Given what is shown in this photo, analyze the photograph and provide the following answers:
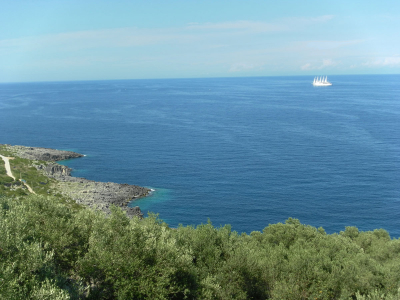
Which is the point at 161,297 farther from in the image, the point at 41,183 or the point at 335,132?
the point at 335,132

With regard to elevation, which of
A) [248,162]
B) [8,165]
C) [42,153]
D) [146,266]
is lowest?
[248,162]

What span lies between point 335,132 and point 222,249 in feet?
412

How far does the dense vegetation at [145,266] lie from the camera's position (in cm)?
2209

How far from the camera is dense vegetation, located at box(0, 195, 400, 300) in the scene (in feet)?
72.5

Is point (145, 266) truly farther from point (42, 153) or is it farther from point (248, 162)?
point (42, 153)

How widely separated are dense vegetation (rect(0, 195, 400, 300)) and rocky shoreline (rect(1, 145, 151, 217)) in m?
40.6

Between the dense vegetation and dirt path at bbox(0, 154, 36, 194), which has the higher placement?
the dense vegetation

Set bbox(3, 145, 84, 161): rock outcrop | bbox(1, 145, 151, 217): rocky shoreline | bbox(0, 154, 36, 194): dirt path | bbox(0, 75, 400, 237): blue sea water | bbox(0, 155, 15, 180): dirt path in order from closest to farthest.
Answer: bbox(0, 75, 400, 237): blue sea water, bbox(1, 145, 151, 217): rocky shoreline, bbox(0, 154, 36, 194): dirt path, bbox(0, 155, 15, 180): dirt path, bbox(3, 145, 84, 161): rock outcrop

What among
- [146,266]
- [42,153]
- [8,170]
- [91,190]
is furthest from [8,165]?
[146,266]

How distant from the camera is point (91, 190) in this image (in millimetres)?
88500

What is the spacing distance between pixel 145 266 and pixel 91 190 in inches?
2648

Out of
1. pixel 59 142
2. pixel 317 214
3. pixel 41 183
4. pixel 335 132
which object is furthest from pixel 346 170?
pixel 59 142

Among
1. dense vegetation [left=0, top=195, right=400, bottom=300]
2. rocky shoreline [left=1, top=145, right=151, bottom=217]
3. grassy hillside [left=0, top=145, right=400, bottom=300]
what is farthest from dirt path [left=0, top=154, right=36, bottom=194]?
dense vegetation [left=0, top=195, right=400, bottom=300]

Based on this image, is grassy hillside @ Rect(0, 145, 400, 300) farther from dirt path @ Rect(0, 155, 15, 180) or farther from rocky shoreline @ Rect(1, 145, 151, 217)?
dirt path @ Rect(0, 155, 15, 180)
